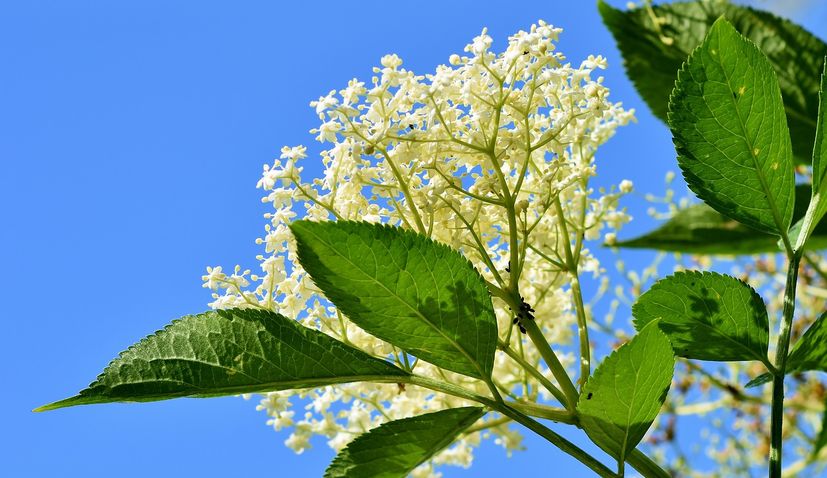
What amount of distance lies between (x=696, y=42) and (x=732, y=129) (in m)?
1.16

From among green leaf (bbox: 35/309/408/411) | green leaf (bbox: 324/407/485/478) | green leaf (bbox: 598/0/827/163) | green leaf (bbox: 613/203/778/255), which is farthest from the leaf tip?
green leaf (bbox: 613/203/778/255)

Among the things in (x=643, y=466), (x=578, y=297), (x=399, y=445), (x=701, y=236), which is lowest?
(x=643, y=466)

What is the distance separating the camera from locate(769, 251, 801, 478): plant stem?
1230 mm

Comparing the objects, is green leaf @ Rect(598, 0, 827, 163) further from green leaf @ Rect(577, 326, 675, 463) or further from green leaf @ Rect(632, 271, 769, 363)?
green leaf @ Rect(577, 326, 675, 463)

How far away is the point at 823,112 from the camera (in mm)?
1354

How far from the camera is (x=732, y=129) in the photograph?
1.38 m

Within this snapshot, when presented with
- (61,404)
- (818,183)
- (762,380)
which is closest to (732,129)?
(818,183)

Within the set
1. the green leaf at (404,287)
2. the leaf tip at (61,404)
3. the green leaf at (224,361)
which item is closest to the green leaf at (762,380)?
the green leaf at (404,287)

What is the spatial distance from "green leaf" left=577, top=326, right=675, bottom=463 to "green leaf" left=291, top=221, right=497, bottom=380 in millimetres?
182

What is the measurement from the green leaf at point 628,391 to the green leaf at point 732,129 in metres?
0.36

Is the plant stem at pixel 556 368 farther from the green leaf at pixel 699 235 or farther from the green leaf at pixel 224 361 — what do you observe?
the green leaf at pixel 699 235

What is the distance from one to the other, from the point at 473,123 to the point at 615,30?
1.06 m

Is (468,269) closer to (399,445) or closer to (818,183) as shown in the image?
(399,445)

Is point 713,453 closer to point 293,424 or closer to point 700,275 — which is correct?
point 293,424
